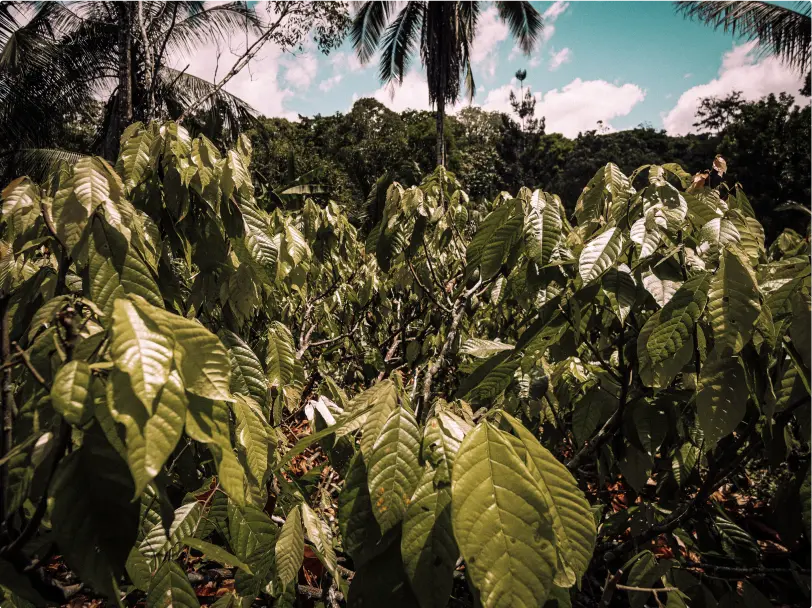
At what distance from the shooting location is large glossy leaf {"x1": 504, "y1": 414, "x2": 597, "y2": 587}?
503 millimetres

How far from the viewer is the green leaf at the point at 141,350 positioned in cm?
38

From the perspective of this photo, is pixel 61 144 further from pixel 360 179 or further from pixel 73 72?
pixel 360 179

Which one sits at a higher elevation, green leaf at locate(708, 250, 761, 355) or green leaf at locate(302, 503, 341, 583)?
green leaf at locate(708, 250, 761, 355)

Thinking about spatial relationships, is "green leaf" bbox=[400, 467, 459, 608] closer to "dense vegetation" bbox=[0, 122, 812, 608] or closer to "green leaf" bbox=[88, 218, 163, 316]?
"dense vegetation" bbox=[0, 122, 812, 608]

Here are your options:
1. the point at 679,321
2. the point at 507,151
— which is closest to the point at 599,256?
the point at 679,321

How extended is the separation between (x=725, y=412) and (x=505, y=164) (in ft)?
83.6

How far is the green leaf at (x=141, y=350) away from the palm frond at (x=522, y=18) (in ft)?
55.2

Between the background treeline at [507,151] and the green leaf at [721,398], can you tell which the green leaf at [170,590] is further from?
the background treeline at [507,151]

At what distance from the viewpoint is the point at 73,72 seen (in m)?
10.2

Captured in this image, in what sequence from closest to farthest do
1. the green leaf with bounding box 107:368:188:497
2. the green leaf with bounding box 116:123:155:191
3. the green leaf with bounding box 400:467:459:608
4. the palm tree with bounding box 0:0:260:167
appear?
the green leaf with bounding box 107:368:188:497 → the green leaf with bounding box 400:467:459:608 → the green leaf with bounding box 116:123:155:191 → the palm tree with bounding box 0:0:260:167

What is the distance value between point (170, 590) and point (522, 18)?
1702 cm

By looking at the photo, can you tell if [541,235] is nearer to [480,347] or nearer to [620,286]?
[620,286]

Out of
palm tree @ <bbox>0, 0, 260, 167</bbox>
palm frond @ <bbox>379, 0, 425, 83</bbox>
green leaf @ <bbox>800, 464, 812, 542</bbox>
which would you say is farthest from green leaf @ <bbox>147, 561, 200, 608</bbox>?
palm frond @ <bbox>379, 0, 425, 83</bbox>

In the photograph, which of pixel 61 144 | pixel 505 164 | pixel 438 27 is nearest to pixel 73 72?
pixel 61 144
